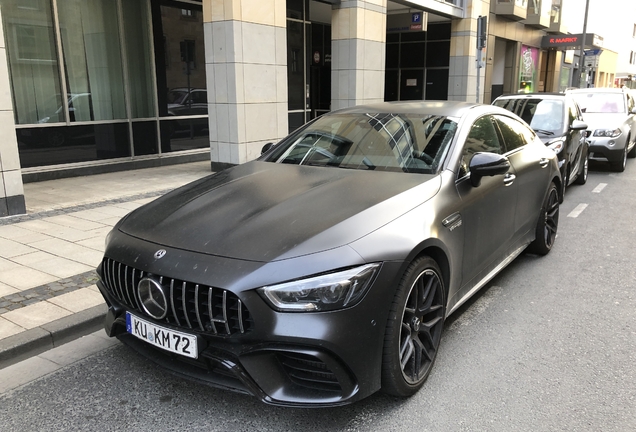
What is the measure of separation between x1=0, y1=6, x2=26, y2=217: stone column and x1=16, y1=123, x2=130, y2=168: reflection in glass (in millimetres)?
2887

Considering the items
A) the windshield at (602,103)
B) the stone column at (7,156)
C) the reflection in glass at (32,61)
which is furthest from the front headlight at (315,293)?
the windshield at (602,103)

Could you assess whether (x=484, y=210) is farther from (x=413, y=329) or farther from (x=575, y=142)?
(x=575, y=142)

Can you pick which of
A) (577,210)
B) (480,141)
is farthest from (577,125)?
(480,141)

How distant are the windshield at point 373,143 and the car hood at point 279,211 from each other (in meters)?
0.18

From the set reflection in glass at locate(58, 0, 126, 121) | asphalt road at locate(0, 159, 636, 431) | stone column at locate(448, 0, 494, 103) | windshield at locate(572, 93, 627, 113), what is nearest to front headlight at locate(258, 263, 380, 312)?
asphalt road at locate(0, 159, 636, 431)

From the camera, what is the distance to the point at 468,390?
316 centimetres

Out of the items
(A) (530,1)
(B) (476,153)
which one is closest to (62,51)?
(B) (476,153)

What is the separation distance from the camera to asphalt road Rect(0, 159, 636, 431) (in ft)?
9.40

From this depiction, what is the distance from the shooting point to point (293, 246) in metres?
2.66

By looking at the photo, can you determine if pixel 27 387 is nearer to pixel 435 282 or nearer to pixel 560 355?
pixel 435 282

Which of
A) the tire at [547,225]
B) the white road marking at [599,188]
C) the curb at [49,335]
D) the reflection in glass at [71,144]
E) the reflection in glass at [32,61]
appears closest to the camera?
the curb at [49,335]

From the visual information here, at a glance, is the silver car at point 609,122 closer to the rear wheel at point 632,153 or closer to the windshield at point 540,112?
the rear wheel at point 632,153

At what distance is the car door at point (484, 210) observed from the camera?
3.66 m

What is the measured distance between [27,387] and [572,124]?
8.36m
